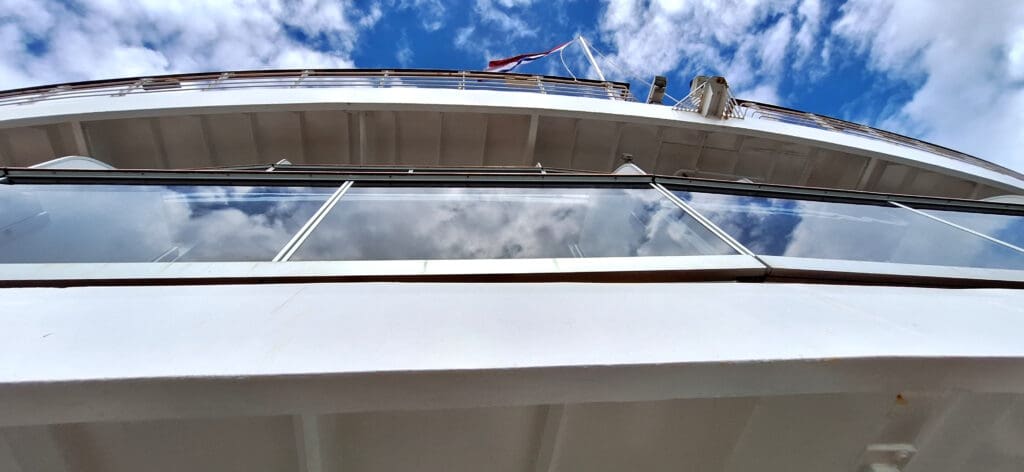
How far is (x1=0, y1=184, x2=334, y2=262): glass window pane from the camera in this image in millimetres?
2141

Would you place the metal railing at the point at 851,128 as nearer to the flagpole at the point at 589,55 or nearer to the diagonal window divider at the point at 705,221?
the flagpole at the point at 589,55

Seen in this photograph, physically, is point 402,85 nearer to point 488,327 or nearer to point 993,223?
point 488,327

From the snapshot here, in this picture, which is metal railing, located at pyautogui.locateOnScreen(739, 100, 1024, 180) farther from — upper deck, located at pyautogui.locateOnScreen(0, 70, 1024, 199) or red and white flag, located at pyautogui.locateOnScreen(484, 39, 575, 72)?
red and white flag, located at pyautogui.locateOnScreen(484, 39, 575, 72)

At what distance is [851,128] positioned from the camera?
11164 millimetres

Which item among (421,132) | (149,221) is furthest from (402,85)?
(149,221)

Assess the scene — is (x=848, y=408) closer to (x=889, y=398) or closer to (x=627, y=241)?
(x=889, y=398)

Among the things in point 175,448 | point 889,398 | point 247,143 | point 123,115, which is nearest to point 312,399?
point 175,448

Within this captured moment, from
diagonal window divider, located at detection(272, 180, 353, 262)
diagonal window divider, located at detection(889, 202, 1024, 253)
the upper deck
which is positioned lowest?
the upper deck

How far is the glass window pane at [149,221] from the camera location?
7.02ft

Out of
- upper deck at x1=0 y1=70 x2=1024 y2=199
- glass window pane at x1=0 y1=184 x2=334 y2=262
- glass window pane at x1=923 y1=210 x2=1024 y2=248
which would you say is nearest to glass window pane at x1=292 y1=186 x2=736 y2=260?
glass window pane at x1=0 y1=184 x2=334 y2=262

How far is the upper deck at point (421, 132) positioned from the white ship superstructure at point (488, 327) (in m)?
5.98

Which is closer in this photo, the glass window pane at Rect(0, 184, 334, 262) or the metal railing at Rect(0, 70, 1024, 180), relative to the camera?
the glass window pane at Rect(0, 184, 334, 262)

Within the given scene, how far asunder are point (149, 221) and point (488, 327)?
2262 millimetres

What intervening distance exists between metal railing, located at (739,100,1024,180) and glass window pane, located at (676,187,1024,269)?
26.0 ft
